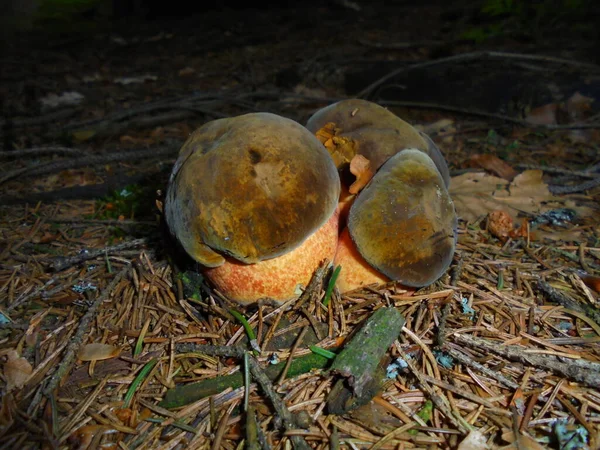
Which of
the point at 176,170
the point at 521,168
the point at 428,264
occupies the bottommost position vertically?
the point at 521,168

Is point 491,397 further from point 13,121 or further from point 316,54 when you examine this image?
point 316,54

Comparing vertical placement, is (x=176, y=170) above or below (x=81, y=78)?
above

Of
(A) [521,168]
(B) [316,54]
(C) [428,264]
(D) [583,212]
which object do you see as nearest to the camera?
(C) [428,264]

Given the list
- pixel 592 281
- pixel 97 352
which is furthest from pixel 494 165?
pixel 97 352

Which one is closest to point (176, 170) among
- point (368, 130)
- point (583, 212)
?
point (368, 130)

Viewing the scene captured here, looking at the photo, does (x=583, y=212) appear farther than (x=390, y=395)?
Yes

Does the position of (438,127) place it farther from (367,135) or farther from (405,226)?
(405,226)

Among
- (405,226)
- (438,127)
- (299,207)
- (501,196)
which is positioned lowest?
(438,127)

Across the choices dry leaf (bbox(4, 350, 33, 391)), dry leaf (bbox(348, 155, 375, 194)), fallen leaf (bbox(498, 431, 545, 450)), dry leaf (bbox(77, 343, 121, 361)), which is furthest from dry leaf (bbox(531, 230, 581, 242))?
dry leaf (bbox(4, 350, 33, 391))
